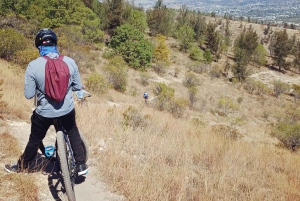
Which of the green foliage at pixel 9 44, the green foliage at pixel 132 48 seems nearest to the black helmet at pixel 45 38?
the green foliage at pixel 9 44

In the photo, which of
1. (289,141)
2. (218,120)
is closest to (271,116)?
(218,120)

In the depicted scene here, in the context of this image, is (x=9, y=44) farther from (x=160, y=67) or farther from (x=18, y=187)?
(x=160, y=67)

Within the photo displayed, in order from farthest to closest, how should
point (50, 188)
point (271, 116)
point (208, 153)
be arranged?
point (271, 116), point (208, 153), point (50, 188)

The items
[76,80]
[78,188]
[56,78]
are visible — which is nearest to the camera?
[56,78]

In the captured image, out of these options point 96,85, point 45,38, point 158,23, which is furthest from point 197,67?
point 45,38

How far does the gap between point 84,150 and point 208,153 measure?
7.95 feet

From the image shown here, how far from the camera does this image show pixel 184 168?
3.92 meters

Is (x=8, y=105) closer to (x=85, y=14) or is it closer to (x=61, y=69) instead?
(x=61, y=69)

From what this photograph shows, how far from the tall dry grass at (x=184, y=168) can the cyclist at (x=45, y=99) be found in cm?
89

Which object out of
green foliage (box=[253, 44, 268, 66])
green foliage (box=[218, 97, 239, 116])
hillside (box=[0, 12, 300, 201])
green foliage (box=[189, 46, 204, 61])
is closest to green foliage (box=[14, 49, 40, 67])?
hillside (box=[0, 12, 300, 201])

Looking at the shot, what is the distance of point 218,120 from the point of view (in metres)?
18.7

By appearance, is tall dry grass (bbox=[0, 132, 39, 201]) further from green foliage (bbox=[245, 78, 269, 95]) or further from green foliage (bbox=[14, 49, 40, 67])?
green foliage (bbox=[245, 78, 269, 95])

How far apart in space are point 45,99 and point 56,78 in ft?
0.97

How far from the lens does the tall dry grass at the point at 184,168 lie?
3316 millimetres
